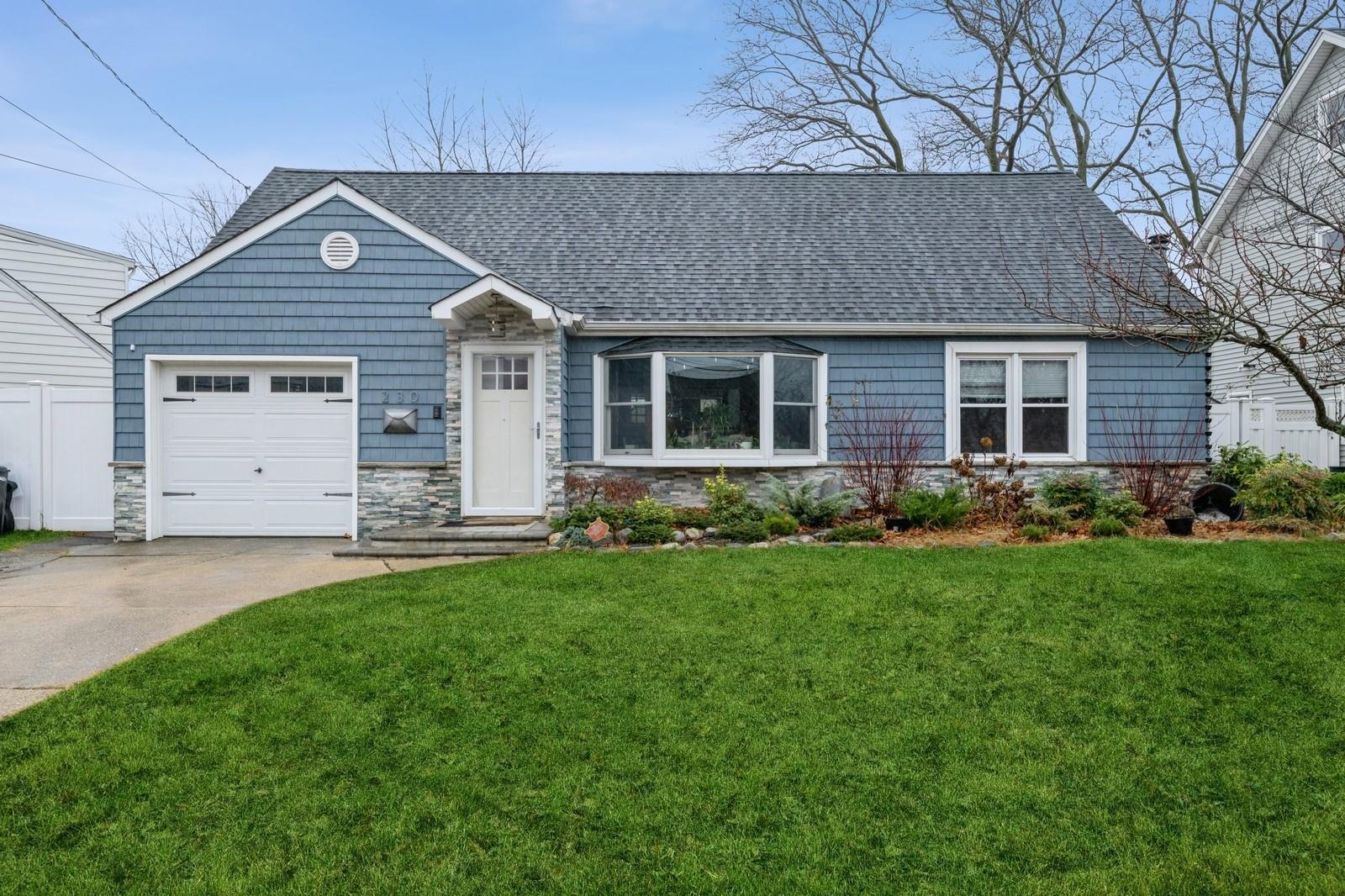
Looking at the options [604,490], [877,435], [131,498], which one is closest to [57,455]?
[131,498]

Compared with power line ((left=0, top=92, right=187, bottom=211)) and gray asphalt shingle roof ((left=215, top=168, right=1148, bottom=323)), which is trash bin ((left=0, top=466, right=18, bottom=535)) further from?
power line ((left=0, top=92, right=187, bottom=211))

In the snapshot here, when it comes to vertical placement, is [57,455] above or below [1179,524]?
above

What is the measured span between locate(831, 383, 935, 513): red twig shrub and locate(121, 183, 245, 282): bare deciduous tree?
69.8 ft

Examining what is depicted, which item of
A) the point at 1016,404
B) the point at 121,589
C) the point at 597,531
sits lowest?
the point at 121,589

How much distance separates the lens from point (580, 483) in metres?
10.3

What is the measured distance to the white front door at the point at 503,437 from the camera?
10.1 m

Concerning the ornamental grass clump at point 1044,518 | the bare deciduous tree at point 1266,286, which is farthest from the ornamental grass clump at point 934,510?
the bare deciduous tree at point 1266,286


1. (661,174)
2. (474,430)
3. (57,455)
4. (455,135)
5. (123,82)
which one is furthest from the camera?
(455,135)

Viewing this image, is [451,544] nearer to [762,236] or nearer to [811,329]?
[811,329]

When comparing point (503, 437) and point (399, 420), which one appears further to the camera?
point (503, 437)

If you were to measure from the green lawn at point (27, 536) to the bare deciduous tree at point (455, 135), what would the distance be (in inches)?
593

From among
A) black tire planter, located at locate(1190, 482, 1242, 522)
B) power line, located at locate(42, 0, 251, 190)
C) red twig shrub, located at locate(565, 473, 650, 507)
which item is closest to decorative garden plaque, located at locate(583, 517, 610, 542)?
red twig shrub, located at locate(565, 473, 650, 507)

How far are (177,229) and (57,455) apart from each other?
53.4ft

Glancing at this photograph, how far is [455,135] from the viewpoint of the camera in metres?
23.3
